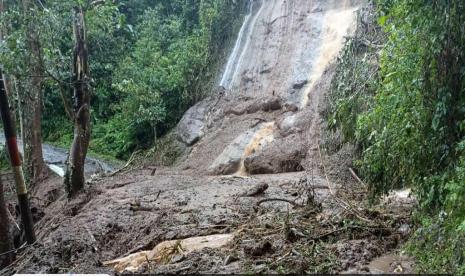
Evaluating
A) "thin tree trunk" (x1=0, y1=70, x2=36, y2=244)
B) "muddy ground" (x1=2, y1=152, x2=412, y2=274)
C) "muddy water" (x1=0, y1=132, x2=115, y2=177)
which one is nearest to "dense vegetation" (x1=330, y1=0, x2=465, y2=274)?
"muddy ground" (x1=2, y1=152, x2=412, y2=274)

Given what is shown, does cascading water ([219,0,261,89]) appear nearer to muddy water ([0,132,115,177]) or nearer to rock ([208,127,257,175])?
rock ([208,127,257,175])

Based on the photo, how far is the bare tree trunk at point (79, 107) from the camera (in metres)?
10.8

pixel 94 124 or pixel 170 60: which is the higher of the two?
pixel 170 60

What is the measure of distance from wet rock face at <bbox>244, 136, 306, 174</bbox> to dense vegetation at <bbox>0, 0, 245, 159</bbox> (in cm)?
439

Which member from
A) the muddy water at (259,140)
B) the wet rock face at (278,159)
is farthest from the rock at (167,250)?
the muddy water at (259,140)

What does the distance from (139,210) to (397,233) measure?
507 cm

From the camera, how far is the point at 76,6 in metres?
10.7

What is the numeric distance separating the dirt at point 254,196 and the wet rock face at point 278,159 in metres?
0.03

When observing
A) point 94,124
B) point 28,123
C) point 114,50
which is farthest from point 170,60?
point 28,123

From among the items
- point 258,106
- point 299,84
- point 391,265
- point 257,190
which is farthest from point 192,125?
point 391,265

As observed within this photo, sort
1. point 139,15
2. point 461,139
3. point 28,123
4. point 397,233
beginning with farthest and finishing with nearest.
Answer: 1. point 139,15
2. point 28,123
3. point 397,233
4. point 461,139

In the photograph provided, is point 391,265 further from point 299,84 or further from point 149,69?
point 149,69

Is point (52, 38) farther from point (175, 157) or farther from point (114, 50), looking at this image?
point (114, 50)

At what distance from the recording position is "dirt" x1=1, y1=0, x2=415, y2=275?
19.2 ft
